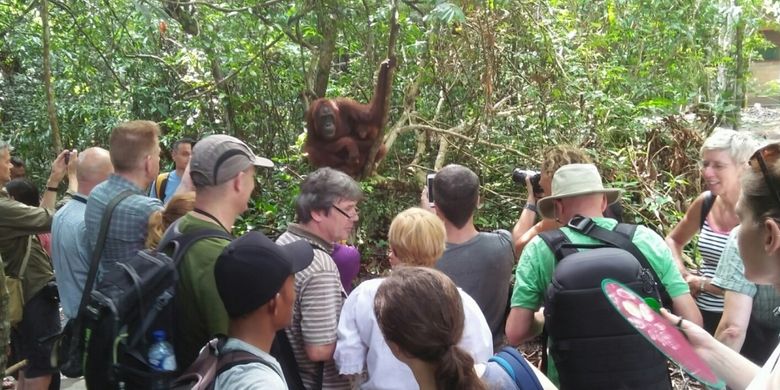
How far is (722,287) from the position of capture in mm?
2707

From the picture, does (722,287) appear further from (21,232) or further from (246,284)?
(21,232)

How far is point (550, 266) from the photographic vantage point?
2.57 meters

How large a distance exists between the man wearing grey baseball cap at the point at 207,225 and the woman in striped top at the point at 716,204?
202cm

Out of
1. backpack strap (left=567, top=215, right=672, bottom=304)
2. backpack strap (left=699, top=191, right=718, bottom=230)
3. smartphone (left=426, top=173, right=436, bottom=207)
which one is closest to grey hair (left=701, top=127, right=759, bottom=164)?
backpack strap (left=699, top=191, right=718, bottom=230)

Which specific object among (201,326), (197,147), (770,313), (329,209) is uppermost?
(197,147)

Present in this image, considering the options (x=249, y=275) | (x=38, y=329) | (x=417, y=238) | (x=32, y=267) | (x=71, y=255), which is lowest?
(x=38, y=329)

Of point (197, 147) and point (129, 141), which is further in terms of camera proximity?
→ point (129, 141)

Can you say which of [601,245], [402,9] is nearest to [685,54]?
[402,9]

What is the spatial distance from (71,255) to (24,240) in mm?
937

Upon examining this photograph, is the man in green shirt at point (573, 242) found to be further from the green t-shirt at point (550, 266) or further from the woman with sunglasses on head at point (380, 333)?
the woman with sunglasses on head at point (380, 333)

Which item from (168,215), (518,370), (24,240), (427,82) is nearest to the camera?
(518,370)

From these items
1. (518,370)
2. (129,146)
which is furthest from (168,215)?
(518,370)

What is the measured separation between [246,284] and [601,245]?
1319 millimetres

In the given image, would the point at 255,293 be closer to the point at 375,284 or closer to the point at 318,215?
the point at 375,284
